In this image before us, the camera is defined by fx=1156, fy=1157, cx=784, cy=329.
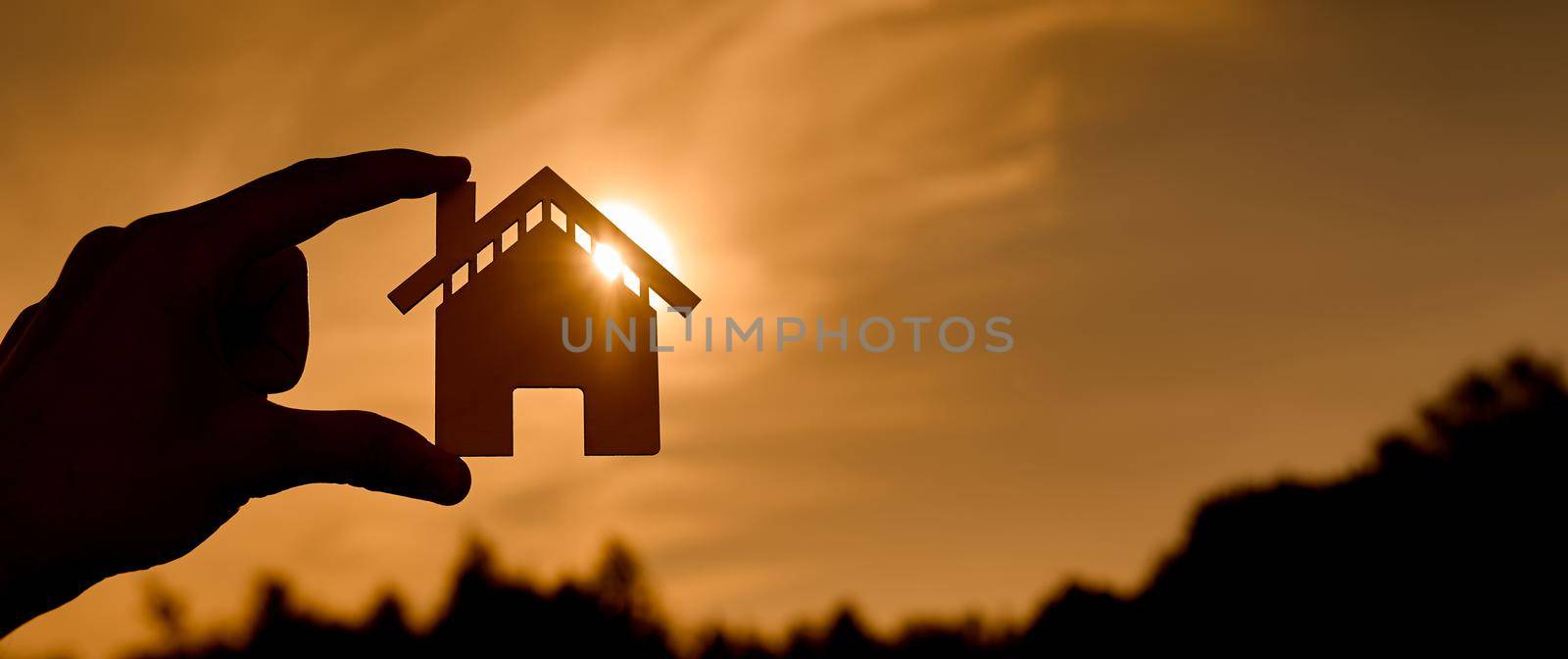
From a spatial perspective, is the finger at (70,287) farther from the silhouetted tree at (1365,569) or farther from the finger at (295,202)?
the silhouetted tree at (1365,569)

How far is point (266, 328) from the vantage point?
421cm

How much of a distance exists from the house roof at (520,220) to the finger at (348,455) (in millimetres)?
881

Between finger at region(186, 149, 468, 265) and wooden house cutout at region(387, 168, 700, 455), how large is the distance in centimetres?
54

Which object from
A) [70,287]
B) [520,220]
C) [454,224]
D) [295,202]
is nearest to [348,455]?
[295,202]

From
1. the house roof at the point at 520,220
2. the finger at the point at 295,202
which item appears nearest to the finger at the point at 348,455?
the finger at the point at 295,202

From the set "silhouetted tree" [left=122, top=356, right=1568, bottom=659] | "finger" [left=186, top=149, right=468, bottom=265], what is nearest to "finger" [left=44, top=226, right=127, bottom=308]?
"finger" [left=186, top=149, right=468, bottom=265]

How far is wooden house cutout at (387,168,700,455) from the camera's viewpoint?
15.5 ft

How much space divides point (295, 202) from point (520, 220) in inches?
44.8

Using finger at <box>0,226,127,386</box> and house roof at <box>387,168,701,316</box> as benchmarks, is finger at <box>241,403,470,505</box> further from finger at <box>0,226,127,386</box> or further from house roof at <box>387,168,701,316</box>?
house roof at <box>387,168,701,316</box>

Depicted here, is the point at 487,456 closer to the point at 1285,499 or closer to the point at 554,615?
the point at 1285,499

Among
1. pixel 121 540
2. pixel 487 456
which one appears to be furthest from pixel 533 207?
pixel 121 540

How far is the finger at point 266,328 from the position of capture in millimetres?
4172

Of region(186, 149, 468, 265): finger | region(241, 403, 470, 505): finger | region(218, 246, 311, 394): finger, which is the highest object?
region(186, 149, 468, 265): finger

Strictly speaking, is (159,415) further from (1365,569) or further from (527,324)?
(1365,569)
